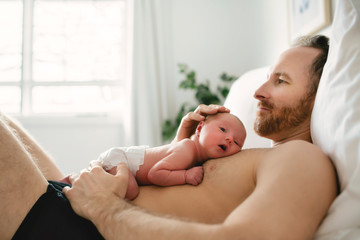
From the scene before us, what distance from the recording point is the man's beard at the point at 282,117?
48.3 inches

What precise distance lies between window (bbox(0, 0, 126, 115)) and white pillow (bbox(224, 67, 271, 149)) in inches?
90.7

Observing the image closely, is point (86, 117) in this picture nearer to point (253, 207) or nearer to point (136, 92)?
point (136, 92)

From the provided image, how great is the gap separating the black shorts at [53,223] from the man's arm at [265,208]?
0.03 m

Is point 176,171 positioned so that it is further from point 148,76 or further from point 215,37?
point 215,37

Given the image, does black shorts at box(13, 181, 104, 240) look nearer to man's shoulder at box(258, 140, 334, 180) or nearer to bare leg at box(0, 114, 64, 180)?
bare leg at box(0, 114, 64, 180)

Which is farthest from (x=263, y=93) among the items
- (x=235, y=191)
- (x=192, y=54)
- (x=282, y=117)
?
(x=192, y=54)

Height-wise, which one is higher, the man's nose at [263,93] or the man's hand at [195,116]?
the man's nose at [263,93]

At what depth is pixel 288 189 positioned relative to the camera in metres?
0.74

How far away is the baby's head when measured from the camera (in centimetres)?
111

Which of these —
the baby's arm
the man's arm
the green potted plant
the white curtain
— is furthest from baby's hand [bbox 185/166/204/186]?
the white curtain

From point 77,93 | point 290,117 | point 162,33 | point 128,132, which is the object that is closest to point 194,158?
point 290,117

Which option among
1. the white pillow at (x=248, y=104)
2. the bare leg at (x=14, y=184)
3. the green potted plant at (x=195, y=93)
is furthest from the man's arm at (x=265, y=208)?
the green potted plant at (x=195, y=93)

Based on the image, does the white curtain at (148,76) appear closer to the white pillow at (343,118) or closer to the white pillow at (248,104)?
the white pillow at (248,104)

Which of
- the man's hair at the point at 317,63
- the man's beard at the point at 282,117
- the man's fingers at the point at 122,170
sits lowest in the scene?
the man's fingers at the point at 122,170
